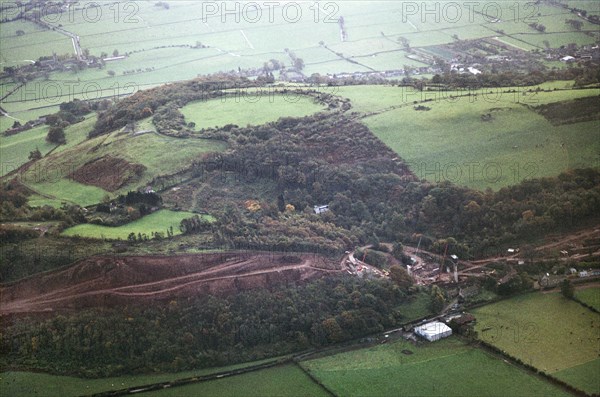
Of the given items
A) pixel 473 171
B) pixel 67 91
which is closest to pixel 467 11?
pixel 473 171

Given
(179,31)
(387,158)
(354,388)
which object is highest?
(179,31)

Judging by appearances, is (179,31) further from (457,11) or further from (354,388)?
(354,388)

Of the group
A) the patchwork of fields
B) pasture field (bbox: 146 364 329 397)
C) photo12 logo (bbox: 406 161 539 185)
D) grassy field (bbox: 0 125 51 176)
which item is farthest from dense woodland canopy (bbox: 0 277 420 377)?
the patchwork of fields

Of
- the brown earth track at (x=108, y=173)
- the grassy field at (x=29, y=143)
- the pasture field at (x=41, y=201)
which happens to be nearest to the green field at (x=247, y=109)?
the brown earth track at (x=108, y=173)

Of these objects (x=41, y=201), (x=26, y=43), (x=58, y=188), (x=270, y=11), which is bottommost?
(x=41, y=201)

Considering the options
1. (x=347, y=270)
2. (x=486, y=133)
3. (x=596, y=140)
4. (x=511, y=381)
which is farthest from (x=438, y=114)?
(x=511, y=381)

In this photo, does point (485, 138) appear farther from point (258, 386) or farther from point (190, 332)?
point (258, 386)

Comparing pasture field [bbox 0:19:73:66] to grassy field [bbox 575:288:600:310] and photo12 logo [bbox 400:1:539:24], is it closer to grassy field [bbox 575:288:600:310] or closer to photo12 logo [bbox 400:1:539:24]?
photo12 logo [bbox 400:1:539:24]
